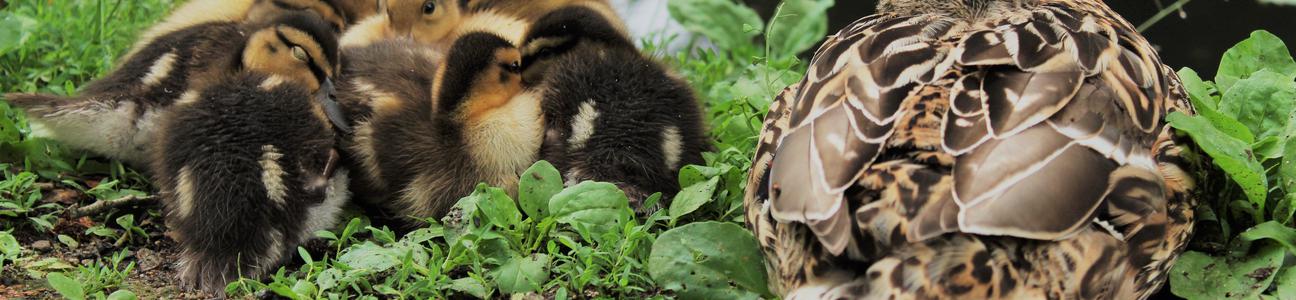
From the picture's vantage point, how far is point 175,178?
3305mm

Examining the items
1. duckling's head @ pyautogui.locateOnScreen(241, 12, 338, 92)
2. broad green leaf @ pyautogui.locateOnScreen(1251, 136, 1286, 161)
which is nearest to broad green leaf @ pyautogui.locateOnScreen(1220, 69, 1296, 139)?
broad green leaf @ pyautogui.locateOnScreen(1251, 136, 1286, 161)

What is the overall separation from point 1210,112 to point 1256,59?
0.61 m

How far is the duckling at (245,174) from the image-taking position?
3186 mm

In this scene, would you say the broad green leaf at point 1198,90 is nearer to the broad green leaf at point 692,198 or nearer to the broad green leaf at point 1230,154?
the broad green leaf at point 1230,154

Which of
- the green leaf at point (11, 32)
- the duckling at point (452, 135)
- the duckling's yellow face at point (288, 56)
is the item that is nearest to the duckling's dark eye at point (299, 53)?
the duckling's yellow face at point (288, 56)

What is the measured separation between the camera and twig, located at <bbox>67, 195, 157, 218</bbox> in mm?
3490

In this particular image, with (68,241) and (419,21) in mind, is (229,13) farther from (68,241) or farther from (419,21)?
(68,241)

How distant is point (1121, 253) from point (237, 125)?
211cm

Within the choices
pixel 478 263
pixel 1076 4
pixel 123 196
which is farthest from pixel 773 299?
pixel 123 196

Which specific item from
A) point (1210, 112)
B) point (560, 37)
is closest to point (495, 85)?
point (560, 37)

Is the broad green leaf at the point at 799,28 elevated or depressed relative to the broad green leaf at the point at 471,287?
depressed

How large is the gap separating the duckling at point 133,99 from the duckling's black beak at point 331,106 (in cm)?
15

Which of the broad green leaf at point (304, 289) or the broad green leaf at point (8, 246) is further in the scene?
the broad green leaf at point (8, 246)

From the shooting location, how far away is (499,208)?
3166mm
